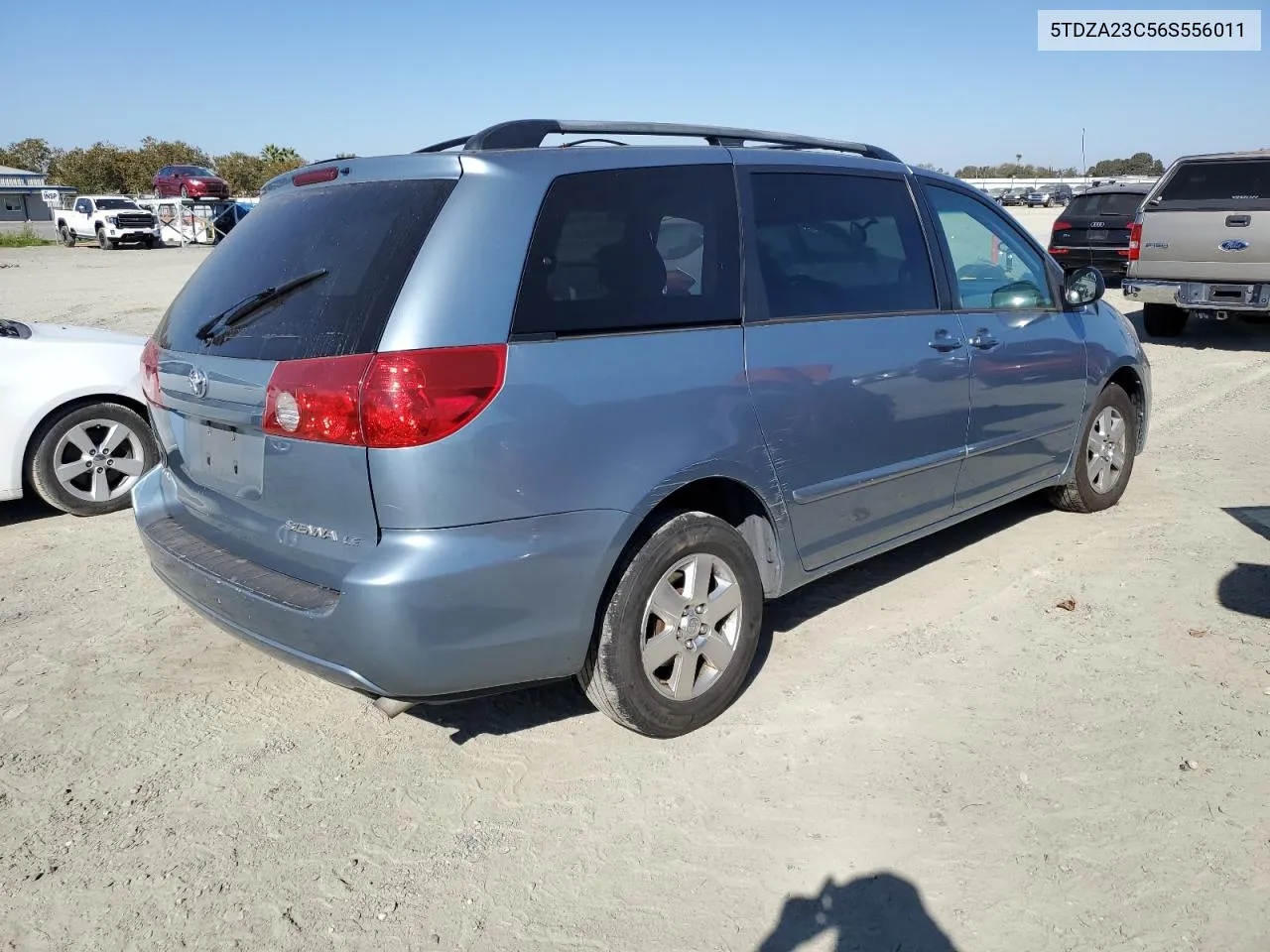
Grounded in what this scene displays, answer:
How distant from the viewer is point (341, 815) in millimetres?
3121

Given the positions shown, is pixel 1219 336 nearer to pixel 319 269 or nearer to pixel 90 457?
pixel 90 457

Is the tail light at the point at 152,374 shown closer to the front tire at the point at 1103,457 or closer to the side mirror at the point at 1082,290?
the side mirror at the point at 1082,290

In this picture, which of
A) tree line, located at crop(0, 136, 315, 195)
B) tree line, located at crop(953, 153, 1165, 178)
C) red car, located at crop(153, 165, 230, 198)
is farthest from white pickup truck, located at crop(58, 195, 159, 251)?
tree line, located at crop(953, 153, 1165, 178)

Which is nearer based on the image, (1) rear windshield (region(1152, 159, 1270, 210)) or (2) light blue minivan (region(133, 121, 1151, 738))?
(2) light blue minivan (region(133, 121, 1151, 738))

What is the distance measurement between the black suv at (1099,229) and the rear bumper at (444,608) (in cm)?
1497

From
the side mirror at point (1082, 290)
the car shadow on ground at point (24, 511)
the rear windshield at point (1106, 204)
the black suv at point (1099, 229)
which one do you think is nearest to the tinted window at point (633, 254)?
the side mirror at point (1082, 290)

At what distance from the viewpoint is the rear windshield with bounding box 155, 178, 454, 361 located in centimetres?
287

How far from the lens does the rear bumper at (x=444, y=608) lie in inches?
109

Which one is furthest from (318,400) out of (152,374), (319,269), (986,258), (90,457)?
(90,457)

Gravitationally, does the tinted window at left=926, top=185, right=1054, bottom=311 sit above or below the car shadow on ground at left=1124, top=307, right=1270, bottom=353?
above

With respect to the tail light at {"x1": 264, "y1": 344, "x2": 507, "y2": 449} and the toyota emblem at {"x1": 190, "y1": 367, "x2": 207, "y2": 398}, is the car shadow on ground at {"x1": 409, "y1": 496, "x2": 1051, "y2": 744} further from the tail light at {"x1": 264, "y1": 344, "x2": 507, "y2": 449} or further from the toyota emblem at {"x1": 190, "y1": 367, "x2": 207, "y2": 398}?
the toyota emblem at {"x1": 190, "y1": 367, "x2": 207, "y2": 398}

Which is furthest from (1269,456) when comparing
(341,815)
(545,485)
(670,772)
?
(341,815)

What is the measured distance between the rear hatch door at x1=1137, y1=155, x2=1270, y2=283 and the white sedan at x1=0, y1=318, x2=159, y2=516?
10.3m

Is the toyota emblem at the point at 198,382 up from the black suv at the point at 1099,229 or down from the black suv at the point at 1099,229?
Result: down
